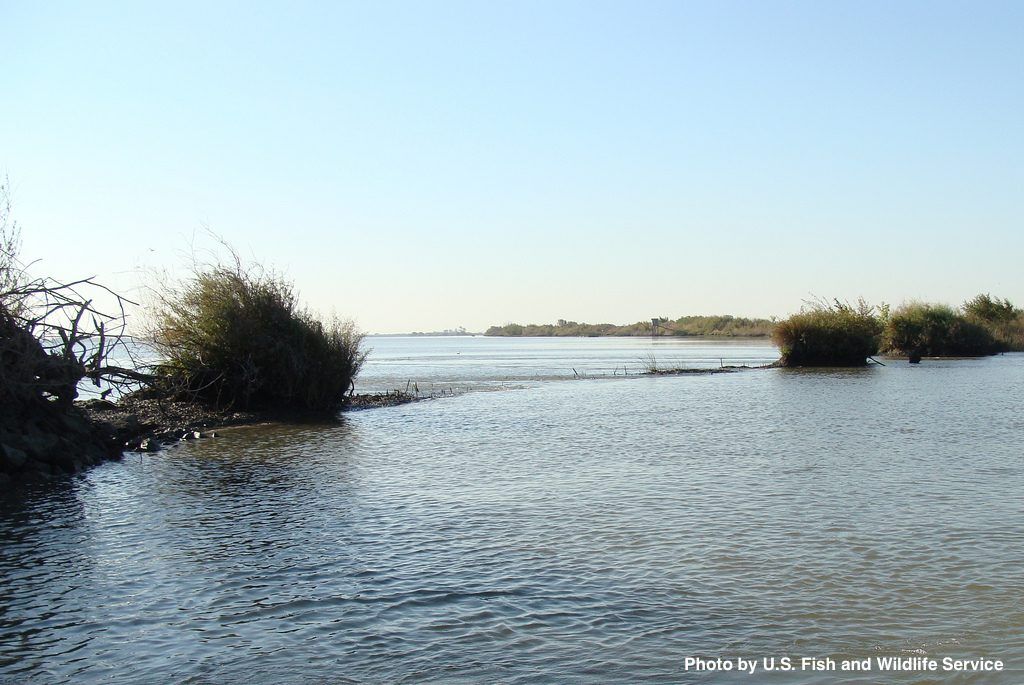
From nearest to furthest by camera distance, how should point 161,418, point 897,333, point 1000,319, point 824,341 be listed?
point 161,418, point 824,341, point 897,333, point 1000,319

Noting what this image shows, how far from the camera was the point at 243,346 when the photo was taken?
91.8 ft

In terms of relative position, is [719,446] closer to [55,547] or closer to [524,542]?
[524,542]

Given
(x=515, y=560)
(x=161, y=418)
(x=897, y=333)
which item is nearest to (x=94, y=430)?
(x=161, y=418)

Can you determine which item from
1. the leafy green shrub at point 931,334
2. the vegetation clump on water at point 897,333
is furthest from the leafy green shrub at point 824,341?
the leafy green shrub at point 931,334

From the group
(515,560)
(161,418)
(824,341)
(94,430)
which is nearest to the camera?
(515,560)

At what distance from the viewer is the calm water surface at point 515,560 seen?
7.33 meters

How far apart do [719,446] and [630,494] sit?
251 inches

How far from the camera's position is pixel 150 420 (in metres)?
24.6

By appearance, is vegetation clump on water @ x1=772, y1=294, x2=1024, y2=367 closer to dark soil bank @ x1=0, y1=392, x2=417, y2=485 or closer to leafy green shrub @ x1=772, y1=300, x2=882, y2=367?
leafy green shrub @ x1=772, y1=300, x2=882, y2=367

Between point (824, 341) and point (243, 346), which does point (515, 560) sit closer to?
point (243, 346)

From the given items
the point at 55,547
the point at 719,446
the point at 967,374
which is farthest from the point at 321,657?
the point at 967,374

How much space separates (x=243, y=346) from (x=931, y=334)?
58.0 meters

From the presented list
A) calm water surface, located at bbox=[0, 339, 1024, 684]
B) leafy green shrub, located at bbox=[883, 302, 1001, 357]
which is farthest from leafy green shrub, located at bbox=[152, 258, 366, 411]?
leafy green shrub, located at bbox=[883, 302, 1001, 357]

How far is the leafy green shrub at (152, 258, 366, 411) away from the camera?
2770 cm
